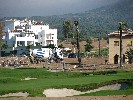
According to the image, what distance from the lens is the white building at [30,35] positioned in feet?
441

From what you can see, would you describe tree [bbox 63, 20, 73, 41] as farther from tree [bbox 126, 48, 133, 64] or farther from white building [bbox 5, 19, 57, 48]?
tree [bbox 126, 48, 133, 64]

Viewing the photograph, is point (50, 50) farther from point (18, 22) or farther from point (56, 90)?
point (56, 90)

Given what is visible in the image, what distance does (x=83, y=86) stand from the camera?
136ft

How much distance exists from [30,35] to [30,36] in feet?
1.38

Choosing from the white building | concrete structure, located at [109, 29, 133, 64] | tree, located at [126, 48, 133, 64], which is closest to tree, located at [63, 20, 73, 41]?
the white building

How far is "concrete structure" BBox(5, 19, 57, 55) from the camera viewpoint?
441ft

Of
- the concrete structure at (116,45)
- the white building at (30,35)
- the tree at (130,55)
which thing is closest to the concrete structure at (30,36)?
the white building at (30,35)

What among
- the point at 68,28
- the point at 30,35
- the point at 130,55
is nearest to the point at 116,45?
the point at 130,55

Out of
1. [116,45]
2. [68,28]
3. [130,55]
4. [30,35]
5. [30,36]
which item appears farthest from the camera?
[68,28]

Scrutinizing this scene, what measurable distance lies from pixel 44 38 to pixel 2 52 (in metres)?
16.4

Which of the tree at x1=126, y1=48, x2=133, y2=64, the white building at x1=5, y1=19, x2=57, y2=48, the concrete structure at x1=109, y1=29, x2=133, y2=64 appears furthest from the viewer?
the white building at x1=5, y1=19, x2=57, y2=48

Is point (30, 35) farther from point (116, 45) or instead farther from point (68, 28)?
point (116, 45)

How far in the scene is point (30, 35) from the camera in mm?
135375

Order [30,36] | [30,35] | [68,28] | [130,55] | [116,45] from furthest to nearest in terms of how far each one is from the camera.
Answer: [68,28]
[30,35]
[30,36]
[116,45]
[130,55]
